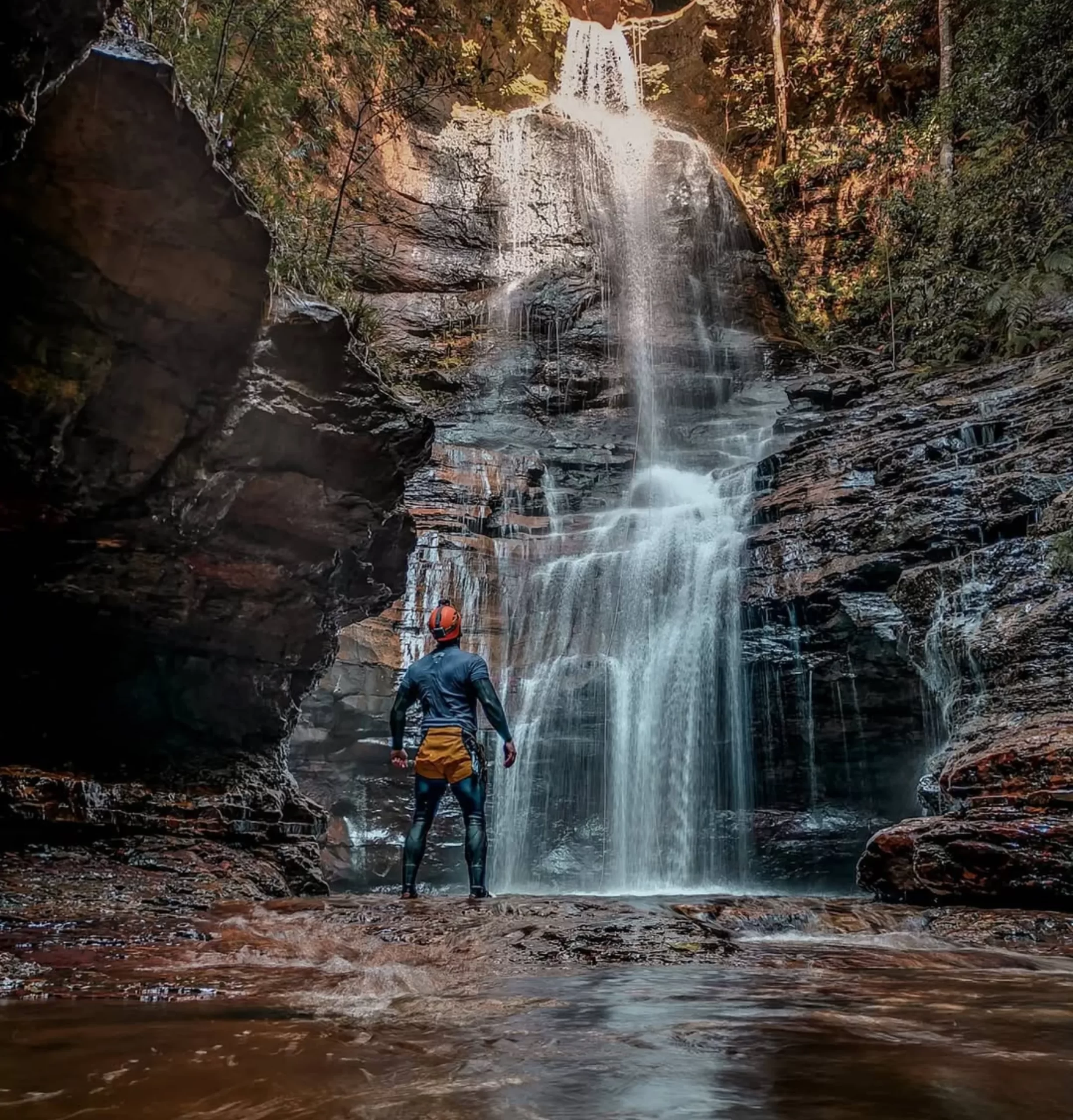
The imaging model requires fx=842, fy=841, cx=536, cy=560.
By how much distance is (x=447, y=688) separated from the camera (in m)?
6.28

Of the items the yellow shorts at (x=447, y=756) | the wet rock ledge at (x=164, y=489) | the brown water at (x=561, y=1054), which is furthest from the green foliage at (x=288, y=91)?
the brown water at (x=561, y=1054)

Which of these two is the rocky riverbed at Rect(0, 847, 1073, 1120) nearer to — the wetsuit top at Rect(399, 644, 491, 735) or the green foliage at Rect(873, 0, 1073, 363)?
the wetsuit top at Rect(399, 644, 491, 735)

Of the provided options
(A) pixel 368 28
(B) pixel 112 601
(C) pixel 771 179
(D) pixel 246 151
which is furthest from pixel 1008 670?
(C) pixel 771 179

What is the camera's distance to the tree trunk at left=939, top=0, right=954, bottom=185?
18609 millimetres

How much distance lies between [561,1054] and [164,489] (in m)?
5.37

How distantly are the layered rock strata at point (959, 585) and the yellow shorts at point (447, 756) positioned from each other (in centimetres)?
341

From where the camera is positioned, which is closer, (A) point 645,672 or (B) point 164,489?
(B) point 164,489

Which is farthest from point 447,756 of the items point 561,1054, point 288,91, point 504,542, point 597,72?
point 597,72

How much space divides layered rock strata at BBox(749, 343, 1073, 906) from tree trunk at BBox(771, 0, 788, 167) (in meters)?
11.9

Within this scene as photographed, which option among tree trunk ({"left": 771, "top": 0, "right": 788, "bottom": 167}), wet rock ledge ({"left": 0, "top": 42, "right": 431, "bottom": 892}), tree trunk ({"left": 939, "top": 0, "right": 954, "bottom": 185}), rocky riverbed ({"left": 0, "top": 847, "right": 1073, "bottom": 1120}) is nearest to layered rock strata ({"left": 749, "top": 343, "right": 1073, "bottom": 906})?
rocky riverbed ({"left": 0, "top": 847, "right": 1073, "bottom": 1120})

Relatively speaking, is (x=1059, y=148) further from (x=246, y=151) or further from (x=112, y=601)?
(x=112, y=601)

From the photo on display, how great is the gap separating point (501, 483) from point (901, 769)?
327 inches

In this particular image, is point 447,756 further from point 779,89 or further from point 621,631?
point 779,89

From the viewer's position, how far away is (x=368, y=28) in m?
14.2
